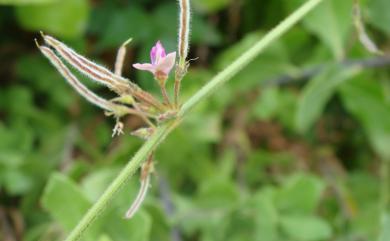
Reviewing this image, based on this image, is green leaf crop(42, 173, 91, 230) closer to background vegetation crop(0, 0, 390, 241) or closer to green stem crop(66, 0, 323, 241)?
background vegetation crop(0, 0, 390, 241)

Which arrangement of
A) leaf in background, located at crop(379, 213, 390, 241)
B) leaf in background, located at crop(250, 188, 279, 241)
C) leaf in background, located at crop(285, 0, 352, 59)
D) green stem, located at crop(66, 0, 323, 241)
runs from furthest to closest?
leaf in background, located at crop(285, 0, 352, 59) → leaf in background, located at crop(250, 188, 279, 241) → leaf in background, located at crop(379, 213, 390, 241) → green stem, located at crop(66, 0, 323, 241)

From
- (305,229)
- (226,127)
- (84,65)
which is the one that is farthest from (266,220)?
(84,65)

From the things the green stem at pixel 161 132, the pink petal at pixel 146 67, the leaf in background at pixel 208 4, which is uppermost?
the leaf in background at pixel 208 4

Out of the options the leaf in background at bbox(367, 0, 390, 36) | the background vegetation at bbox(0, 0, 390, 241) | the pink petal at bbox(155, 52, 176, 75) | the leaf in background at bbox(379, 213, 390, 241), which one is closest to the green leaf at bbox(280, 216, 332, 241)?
the background vegetation at bbox(0, 0, 390, 241)

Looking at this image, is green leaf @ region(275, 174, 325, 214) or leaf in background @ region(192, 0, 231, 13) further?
leaf in background @ region(192, 0, 231, 13)

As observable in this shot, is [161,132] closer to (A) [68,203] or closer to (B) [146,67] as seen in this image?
A: (B) [146,67]

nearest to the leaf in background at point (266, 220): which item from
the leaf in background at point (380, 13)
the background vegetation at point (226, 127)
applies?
the background vegetation at point (226, 127)

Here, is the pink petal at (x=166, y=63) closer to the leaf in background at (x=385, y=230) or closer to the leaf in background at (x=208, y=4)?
the leaf in background at (x=385, y=230)
